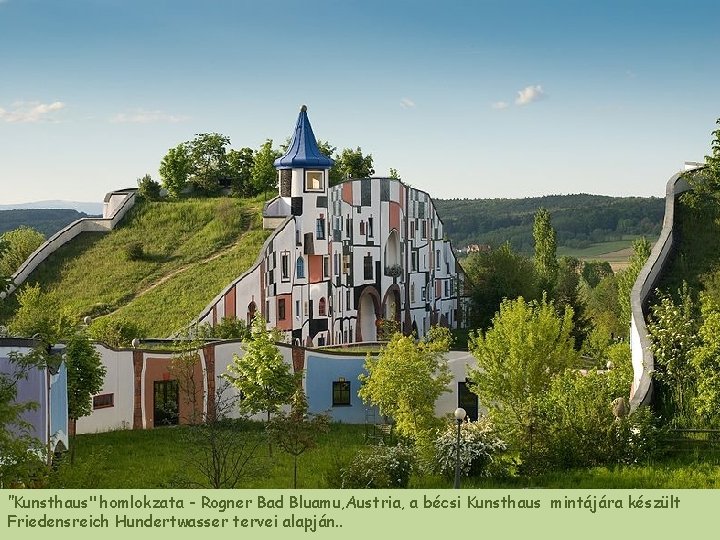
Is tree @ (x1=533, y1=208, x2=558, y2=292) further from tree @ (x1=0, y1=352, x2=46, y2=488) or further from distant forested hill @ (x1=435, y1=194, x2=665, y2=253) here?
distant forested hill @ (x1=435, y1=194, x2=665, y2=253)

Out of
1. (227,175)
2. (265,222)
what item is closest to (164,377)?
(265,222)

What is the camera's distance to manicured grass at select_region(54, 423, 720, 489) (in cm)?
2256

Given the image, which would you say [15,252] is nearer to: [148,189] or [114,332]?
[148,189]

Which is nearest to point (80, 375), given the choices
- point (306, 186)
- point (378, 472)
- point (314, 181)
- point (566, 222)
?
point (378, 472)

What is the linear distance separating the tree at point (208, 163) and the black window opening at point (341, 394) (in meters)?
30.4

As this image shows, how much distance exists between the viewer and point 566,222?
6457 inches

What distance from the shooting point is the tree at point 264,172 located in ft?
210

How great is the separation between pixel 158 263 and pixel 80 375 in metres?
23.1

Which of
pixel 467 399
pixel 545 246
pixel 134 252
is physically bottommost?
pixel 467 399

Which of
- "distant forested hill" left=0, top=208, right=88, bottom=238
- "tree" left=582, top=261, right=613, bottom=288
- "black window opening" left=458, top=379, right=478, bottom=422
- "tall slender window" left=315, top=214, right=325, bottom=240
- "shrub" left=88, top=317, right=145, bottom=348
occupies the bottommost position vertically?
"black window opening" left=458, top=379, right=478, bottom=422

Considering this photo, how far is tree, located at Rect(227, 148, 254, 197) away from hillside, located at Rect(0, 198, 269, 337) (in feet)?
17.7

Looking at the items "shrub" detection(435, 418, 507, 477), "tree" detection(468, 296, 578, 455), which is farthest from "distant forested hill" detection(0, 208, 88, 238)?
"shrub" detection(435, 418, 507, 477)

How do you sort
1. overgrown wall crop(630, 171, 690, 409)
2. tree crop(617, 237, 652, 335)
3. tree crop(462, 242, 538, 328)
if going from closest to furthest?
1. overgrown wall crop(630, 171, 690, 409)
2. tree crop(462, 242, 538, 328)
3. tree crop(617, 237, 652, 335)
